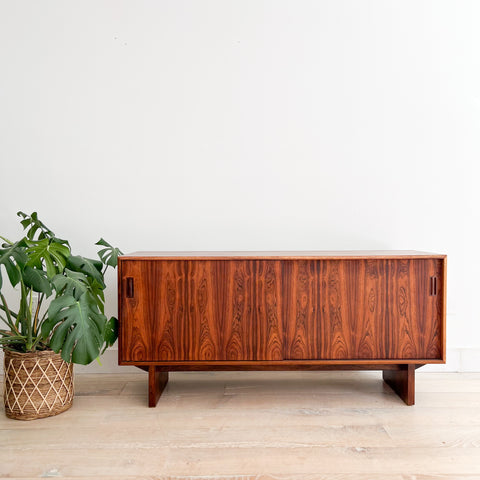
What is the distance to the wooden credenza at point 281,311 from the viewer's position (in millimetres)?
1794

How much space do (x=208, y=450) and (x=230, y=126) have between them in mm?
1514

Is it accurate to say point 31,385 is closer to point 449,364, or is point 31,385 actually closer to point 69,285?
point 69,285

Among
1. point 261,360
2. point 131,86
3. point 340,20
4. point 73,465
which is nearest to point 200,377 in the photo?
point 261,360

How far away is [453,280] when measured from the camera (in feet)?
7.44

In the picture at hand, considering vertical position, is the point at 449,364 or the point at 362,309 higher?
the point at 362,309

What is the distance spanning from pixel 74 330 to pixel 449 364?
6.04 ft

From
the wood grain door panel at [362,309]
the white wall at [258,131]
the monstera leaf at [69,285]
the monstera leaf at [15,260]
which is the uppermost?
the white wall at [258,131]

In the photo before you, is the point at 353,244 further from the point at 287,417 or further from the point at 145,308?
the point at 145,308

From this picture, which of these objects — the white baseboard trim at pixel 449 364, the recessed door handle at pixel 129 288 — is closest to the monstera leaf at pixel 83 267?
the recessed door handle at pixel 129 288

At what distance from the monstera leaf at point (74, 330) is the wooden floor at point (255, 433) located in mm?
310

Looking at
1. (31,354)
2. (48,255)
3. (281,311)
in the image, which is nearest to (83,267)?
(48,255)

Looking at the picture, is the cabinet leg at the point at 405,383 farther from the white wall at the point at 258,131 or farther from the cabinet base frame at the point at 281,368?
the white wall at the point at 258,131

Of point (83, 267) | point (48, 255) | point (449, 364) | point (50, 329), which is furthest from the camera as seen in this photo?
point (449, 364)

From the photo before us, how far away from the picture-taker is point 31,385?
1695mm
